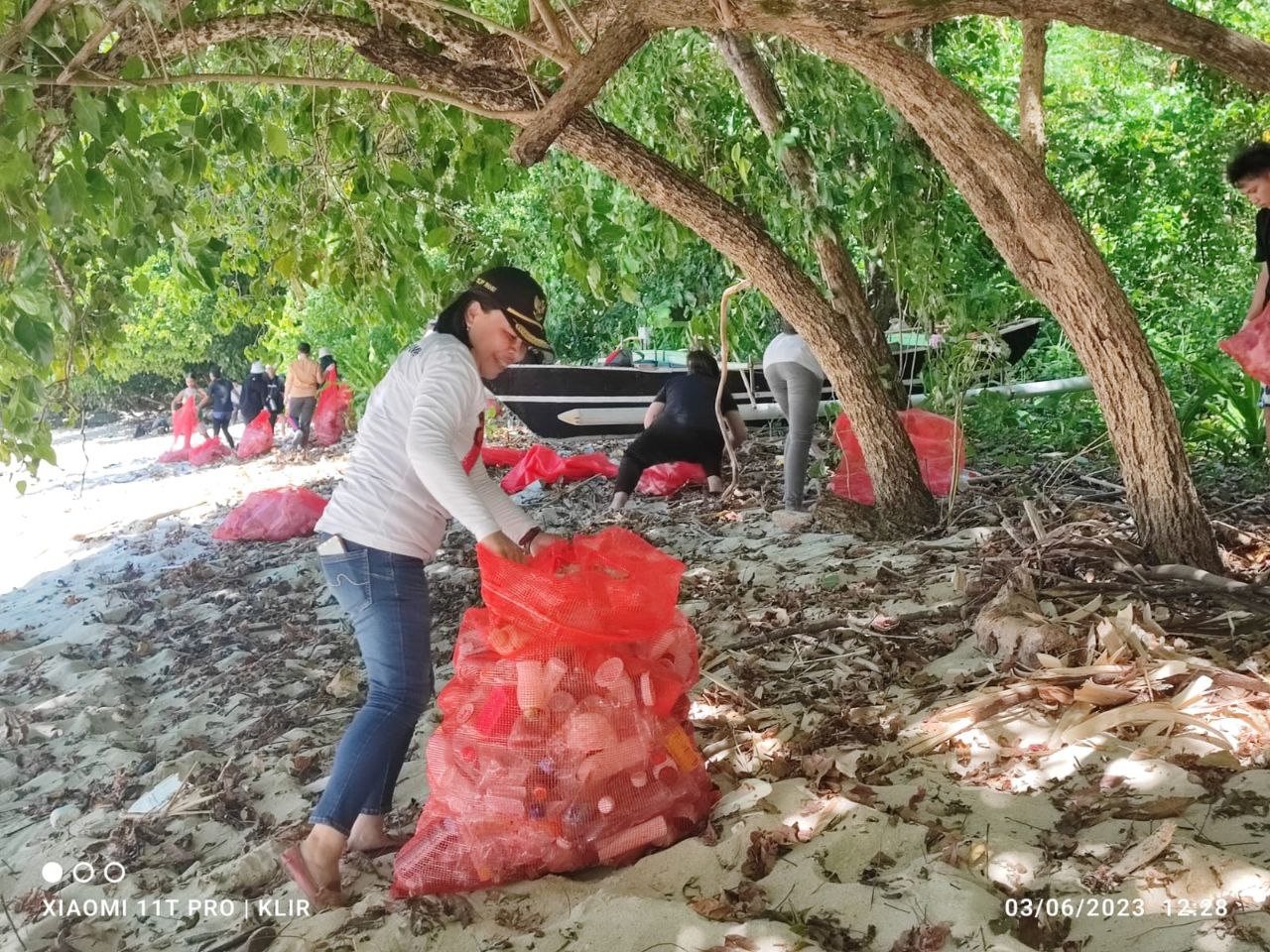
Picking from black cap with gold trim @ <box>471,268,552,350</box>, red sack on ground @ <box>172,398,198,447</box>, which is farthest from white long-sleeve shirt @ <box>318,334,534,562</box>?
red sack on ground @ <box>172,398,198,447</box>

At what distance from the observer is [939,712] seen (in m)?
3.14

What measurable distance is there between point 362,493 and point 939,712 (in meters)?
1.89

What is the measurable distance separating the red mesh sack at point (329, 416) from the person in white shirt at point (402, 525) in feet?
39.9

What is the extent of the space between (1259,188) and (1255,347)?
673 mm

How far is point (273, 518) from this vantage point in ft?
26.9

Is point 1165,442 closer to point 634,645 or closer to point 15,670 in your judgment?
point 634,645

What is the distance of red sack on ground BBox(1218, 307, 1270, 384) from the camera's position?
4.09m

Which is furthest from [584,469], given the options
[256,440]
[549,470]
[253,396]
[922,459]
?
[253,396]

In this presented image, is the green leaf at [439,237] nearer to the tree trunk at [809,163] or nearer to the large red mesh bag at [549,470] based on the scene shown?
the tree trunk at [809,163]

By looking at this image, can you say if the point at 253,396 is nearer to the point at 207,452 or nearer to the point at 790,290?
the point at 207,452

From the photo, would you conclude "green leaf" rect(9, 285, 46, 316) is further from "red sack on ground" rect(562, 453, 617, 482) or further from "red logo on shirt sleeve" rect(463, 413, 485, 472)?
"red sack on ground" rect(562, 453, 617, 482)

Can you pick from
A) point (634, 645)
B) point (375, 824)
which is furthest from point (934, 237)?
point (375, 824)

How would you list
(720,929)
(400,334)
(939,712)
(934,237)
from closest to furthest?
(720,929) < (939,712) < (400,334) < (934,237)

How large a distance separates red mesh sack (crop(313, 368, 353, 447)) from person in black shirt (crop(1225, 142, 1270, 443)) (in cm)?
1227
